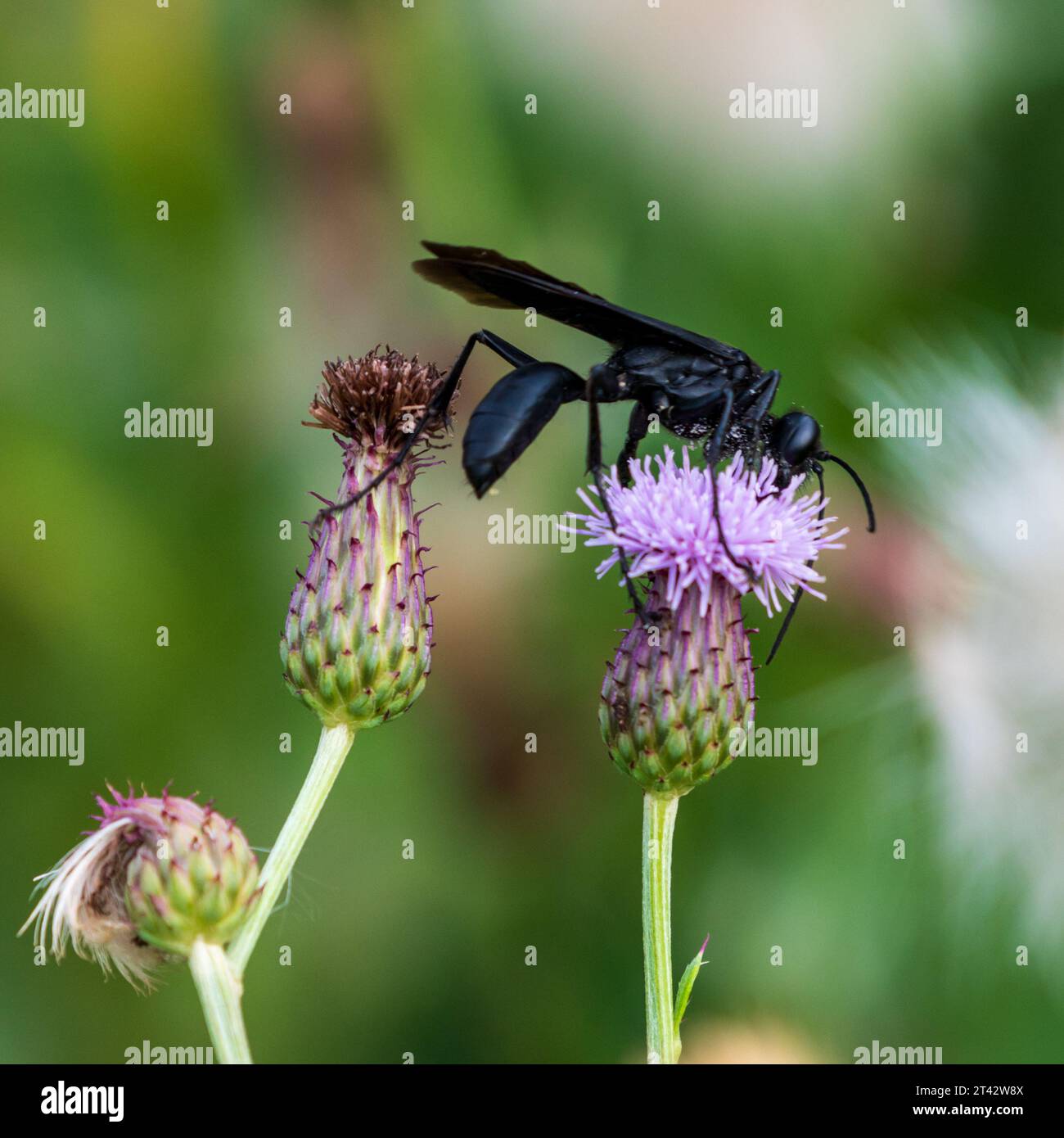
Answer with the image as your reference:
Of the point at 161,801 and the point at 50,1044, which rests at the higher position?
the point at 161,801

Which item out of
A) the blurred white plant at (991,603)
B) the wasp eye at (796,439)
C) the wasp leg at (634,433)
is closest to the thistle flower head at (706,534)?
the wasp eye at (796,439)

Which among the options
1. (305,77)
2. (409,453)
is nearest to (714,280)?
(305,77)

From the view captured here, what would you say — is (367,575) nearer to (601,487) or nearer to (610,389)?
(601,487)

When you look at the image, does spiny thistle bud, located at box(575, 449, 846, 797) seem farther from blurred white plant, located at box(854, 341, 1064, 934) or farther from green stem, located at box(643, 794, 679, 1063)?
blurred white plant, located at box(854, 341, 1064, 934)

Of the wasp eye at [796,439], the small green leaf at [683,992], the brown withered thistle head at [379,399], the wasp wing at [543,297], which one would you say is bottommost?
the small green leaf at [683,992]

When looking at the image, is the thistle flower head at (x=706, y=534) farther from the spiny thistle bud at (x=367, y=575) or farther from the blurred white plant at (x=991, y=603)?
the blurred white plant at (x=991, y=603)

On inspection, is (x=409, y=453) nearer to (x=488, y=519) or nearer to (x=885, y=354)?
(x=488, y=519)
